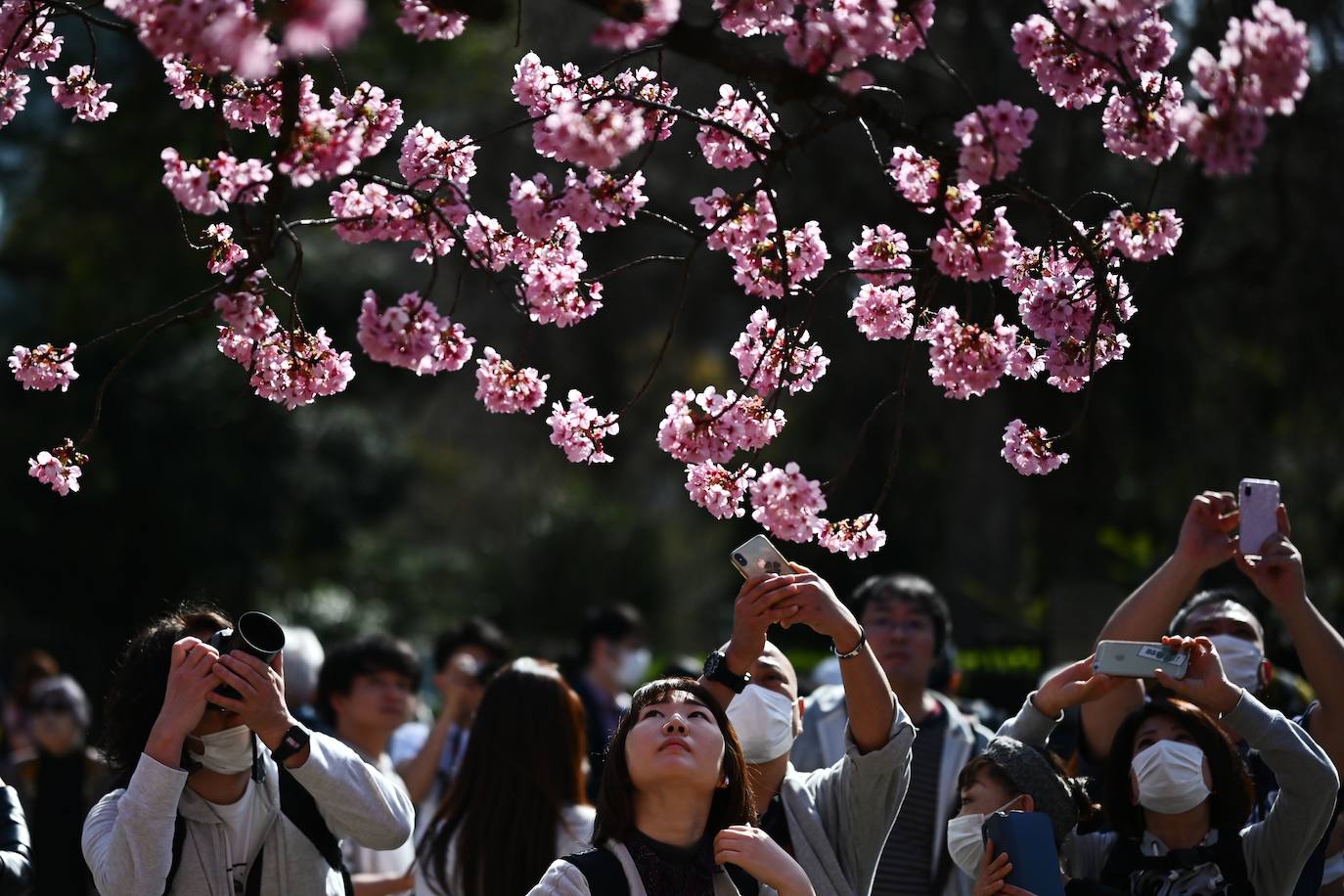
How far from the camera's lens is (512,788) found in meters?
4.89

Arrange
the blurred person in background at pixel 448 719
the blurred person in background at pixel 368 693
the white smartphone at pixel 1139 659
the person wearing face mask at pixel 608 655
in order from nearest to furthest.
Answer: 1. the white smartphone at pixel 1139 659
2. the blurred person in background at pixel 368 693
3. the blurred person in background at pixel 448 719
4. the person wearing face mask at pixel 608 655

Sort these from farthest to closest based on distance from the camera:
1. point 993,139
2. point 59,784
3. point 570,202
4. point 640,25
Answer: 1. point 59,784
2. point 570,202
3. point 993,139
4. point 640,25

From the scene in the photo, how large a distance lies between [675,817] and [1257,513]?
5.90 feet

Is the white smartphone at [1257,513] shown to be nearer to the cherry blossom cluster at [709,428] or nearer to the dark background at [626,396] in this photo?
the cherry blossom cluster at [709,428]

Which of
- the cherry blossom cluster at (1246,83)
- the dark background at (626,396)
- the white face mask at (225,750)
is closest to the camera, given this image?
the cherry blossom cluster at (1246,83)

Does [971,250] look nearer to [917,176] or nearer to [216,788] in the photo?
[917,176]

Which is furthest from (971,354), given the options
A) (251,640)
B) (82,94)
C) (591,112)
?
(82,94)

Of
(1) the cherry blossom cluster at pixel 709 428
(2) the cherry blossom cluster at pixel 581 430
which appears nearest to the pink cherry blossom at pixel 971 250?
(1) the cherry blossom cluster at pixel 709 428

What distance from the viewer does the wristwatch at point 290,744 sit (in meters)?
3.89

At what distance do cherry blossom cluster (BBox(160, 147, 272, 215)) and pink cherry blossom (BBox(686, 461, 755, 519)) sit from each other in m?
1.22

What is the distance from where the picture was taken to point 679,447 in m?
3.70

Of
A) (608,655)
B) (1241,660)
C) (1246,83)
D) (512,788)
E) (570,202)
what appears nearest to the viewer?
(1246,83)

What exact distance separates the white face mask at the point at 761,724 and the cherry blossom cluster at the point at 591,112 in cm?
150

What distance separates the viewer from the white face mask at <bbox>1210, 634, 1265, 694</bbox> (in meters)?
5.03
